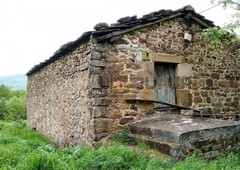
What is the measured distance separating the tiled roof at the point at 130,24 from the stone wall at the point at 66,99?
0.74 feet

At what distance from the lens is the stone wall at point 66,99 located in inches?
271

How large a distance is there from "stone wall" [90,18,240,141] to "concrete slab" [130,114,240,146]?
509mm

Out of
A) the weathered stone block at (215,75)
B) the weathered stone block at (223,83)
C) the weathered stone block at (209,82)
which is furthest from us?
the weathered stone block at (223,83)

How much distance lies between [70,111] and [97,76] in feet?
6.58

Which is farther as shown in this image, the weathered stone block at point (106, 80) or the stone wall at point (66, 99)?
the stone wall at point (66, 99)

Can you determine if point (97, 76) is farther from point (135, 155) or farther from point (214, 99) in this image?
point (214, 99)

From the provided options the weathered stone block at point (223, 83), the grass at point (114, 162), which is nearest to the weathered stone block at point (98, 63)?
the grass at point (114, 162)

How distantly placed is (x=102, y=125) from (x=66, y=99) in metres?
2.41

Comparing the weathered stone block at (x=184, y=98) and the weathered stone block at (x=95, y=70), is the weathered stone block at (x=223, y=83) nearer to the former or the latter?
the weathered stone block at (x=184, y=98)

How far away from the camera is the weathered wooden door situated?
24.9ft

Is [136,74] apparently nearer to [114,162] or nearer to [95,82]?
[95,82]

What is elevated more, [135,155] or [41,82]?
[41,82]

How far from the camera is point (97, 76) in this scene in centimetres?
644

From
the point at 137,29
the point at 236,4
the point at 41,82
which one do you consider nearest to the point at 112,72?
the point at 137,29
